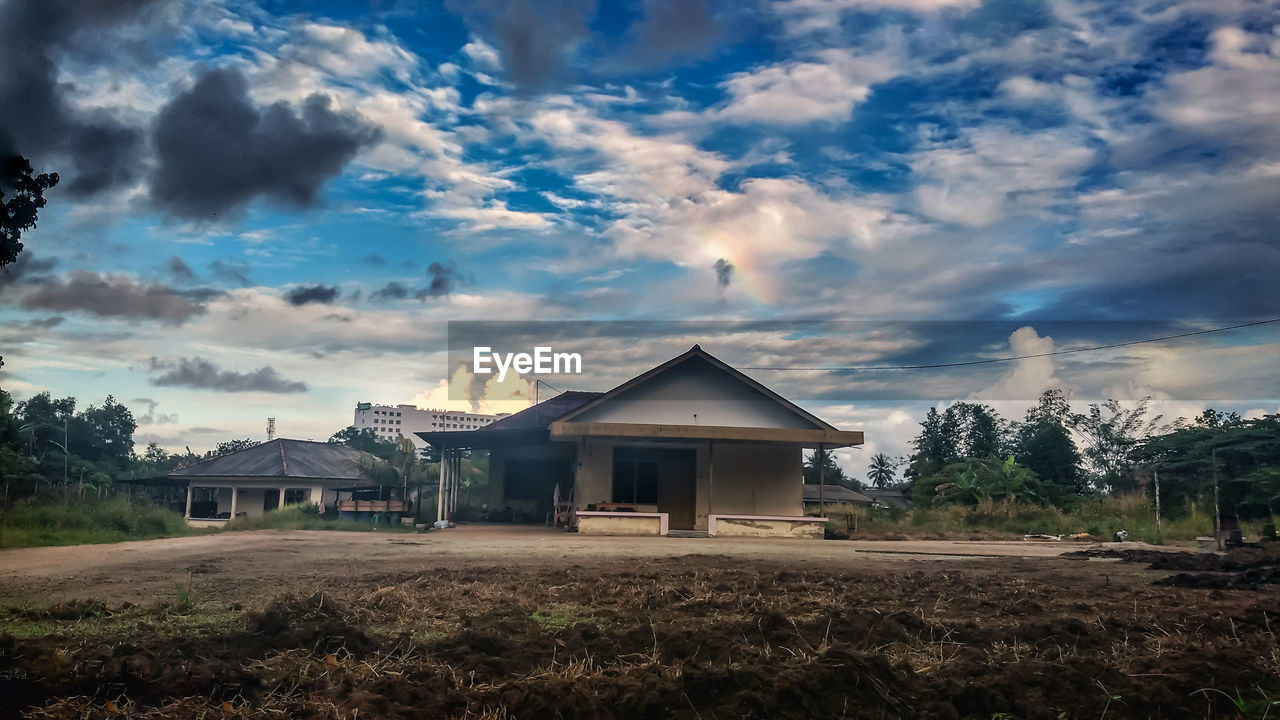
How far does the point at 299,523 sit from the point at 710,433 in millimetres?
11293

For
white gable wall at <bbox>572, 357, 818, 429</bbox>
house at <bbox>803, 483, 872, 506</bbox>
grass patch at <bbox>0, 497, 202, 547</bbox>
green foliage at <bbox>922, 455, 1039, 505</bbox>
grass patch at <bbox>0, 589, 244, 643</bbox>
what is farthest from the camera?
house at <bbox>803, 483, 872, 506</bbox>

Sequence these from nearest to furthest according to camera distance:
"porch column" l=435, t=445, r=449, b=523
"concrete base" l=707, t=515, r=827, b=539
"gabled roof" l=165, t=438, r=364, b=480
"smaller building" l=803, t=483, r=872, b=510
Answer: "concrete base" l=707, t=515, r=827, b=539 < "porch column" l=435, t=445, r=449, b=523 < "gabled roof" l=165, t=438, r=364, b=480 < "smaller building" l=803, t=483, r=872, b=510

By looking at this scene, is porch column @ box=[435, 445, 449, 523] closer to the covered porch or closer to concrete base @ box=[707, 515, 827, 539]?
concrete base @ box=[707, 515, 827, 539]

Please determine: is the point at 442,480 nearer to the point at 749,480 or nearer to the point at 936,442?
the point at 749,480

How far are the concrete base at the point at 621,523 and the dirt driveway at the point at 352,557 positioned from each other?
38.6 inches

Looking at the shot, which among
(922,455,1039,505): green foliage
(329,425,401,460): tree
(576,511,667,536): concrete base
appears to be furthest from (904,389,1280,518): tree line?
(329,425,401,460): tree

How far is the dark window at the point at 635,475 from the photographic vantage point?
73.4ft

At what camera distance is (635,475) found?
2216 centimetres

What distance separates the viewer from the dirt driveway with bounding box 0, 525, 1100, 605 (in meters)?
9.09

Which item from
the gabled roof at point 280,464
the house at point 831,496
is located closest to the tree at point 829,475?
the house at point 831,496

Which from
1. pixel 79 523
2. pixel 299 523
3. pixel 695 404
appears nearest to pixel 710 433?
pixel 695 404

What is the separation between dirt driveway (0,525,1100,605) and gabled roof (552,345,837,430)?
13.2 feet

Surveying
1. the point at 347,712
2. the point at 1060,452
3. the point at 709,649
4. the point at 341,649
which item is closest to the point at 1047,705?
the point at 709,649

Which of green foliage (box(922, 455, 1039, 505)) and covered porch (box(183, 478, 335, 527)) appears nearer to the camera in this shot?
green foliage (box(922, 455, 1039, 505))
